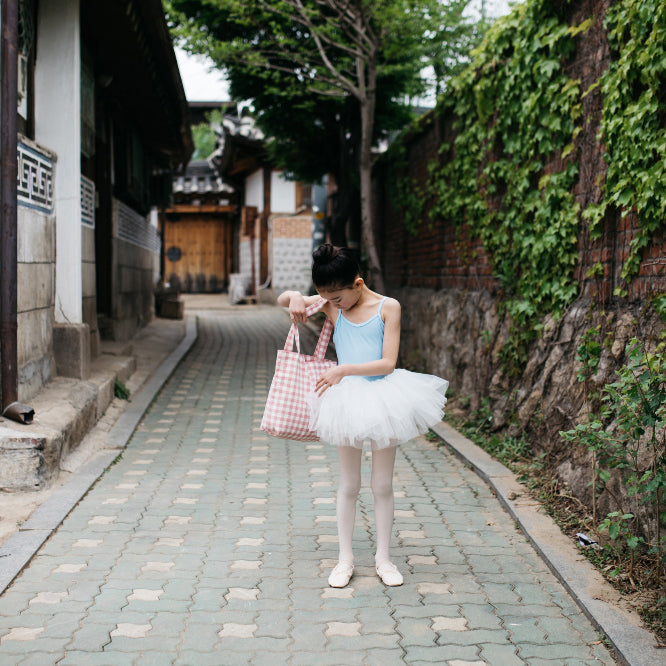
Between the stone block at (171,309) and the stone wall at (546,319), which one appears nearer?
the stone wall at (546,319)

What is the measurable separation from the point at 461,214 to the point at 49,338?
4505 millimetres

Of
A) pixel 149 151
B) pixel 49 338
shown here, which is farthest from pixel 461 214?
pixel 149 151

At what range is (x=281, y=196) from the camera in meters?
23.7

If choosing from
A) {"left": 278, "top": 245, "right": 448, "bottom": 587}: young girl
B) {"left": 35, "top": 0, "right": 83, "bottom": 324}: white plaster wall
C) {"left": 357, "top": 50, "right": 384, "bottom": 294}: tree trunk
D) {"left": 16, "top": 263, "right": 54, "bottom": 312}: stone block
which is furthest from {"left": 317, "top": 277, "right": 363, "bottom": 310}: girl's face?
{"left": 357, "top": 50, "right": 384, "bottom": 294}: tree trunk

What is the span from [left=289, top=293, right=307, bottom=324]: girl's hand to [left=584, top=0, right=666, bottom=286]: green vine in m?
2.01

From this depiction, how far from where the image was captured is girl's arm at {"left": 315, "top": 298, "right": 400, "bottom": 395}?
380cm

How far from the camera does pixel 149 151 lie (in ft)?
52.2

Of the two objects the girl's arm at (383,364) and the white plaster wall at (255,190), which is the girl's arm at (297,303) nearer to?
the girl's arm at (383,364)

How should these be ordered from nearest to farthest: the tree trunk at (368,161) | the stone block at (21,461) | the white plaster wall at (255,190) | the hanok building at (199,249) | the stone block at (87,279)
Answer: the stone block at (21,461)
the stone block at (87,279)
the tree trunk at (368,161)
the white plaster wall at (255,190)
the hanok building at (199,249)

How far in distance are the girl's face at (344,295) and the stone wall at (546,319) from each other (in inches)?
67.1

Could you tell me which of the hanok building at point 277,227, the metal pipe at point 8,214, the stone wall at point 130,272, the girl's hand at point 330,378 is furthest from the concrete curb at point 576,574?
the hanok building at point 277,227

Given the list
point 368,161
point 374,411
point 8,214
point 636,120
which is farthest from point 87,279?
point 636,120

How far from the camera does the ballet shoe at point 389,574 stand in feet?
12.9

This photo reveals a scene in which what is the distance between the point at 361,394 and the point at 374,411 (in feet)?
0.39
